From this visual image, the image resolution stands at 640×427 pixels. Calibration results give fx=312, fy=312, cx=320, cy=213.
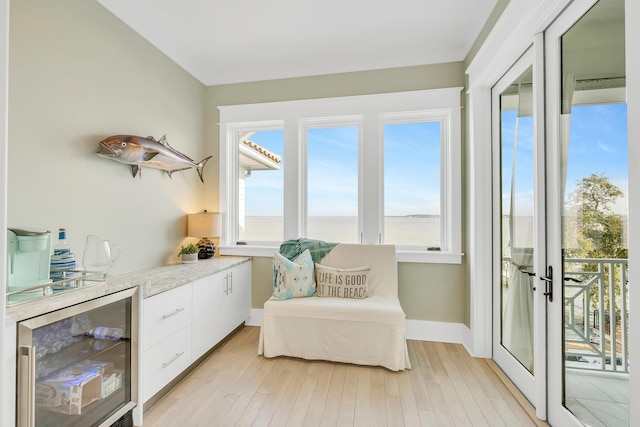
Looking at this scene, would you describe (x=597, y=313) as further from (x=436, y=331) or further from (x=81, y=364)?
(x=81, y=364)

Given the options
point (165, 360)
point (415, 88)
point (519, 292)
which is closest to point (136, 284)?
point (165, 360)

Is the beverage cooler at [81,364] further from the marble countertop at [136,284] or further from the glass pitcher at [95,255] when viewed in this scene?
the glass pitcher at [95,255]

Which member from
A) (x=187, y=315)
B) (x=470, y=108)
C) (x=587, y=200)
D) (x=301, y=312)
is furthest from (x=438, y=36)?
(x=187, y=315)

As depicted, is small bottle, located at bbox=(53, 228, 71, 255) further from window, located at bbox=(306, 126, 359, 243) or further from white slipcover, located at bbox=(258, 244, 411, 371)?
window, located at bbox=(306, 126, 359, 243)

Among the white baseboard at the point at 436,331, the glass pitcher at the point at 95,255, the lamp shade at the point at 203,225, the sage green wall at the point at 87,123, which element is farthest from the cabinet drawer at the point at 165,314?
the white baseboard at the point at 436,331

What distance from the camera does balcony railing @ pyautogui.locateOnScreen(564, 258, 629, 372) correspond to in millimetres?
1298

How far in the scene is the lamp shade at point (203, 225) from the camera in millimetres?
3059

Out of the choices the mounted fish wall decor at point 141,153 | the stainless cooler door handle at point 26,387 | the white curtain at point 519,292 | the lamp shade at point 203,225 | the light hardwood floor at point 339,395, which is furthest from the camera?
the lamp shade at point 203,225

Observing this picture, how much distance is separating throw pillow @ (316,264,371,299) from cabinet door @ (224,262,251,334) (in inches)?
32.0

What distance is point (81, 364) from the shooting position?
1542 mm

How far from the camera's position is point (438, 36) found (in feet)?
8.87

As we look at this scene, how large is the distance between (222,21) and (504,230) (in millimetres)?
2771

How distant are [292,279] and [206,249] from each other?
103 cm

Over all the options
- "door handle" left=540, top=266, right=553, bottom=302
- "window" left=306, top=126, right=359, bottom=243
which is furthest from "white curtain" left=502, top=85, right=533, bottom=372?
"window" left=306, top=126, right=359, bottom=243
